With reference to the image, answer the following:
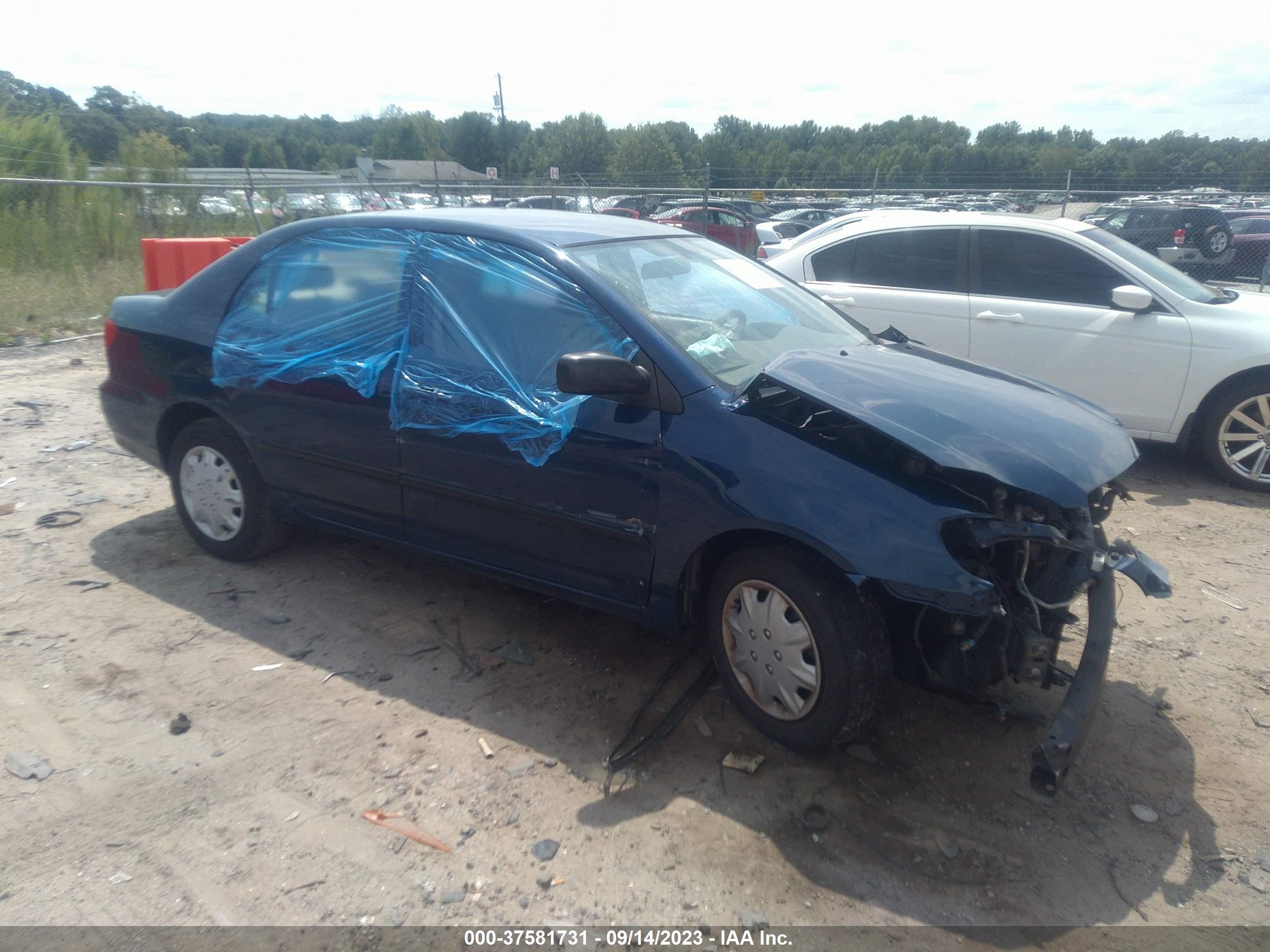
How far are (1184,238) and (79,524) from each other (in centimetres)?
1645

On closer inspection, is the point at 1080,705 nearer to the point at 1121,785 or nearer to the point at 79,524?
the point at 1121,785

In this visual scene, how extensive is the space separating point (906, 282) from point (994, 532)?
4.42m

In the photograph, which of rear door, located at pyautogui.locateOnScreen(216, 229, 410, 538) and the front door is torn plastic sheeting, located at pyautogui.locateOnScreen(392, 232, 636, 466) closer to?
the front door

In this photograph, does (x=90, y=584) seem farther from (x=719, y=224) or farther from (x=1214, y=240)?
(x=1214, y=240)

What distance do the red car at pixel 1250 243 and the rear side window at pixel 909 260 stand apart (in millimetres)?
11994

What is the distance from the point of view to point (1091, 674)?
274 cm

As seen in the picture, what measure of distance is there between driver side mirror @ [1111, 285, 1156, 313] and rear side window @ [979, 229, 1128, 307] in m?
0.19

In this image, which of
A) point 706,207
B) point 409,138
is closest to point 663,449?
point 706,207

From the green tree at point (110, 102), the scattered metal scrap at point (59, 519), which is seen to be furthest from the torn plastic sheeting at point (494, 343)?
the green tree at point (110, 102)

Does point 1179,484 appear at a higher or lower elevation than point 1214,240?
lower

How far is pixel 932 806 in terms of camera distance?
2.87m

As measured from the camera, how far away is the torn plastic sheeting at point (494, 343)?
10.9ft

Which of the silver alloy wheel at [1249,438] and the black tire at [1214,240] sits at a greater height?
the black tire at [1214,240]

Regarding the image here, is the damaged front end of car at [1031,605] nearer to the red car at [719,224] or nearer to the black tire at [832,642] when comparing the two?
the black tire at [832,642]
